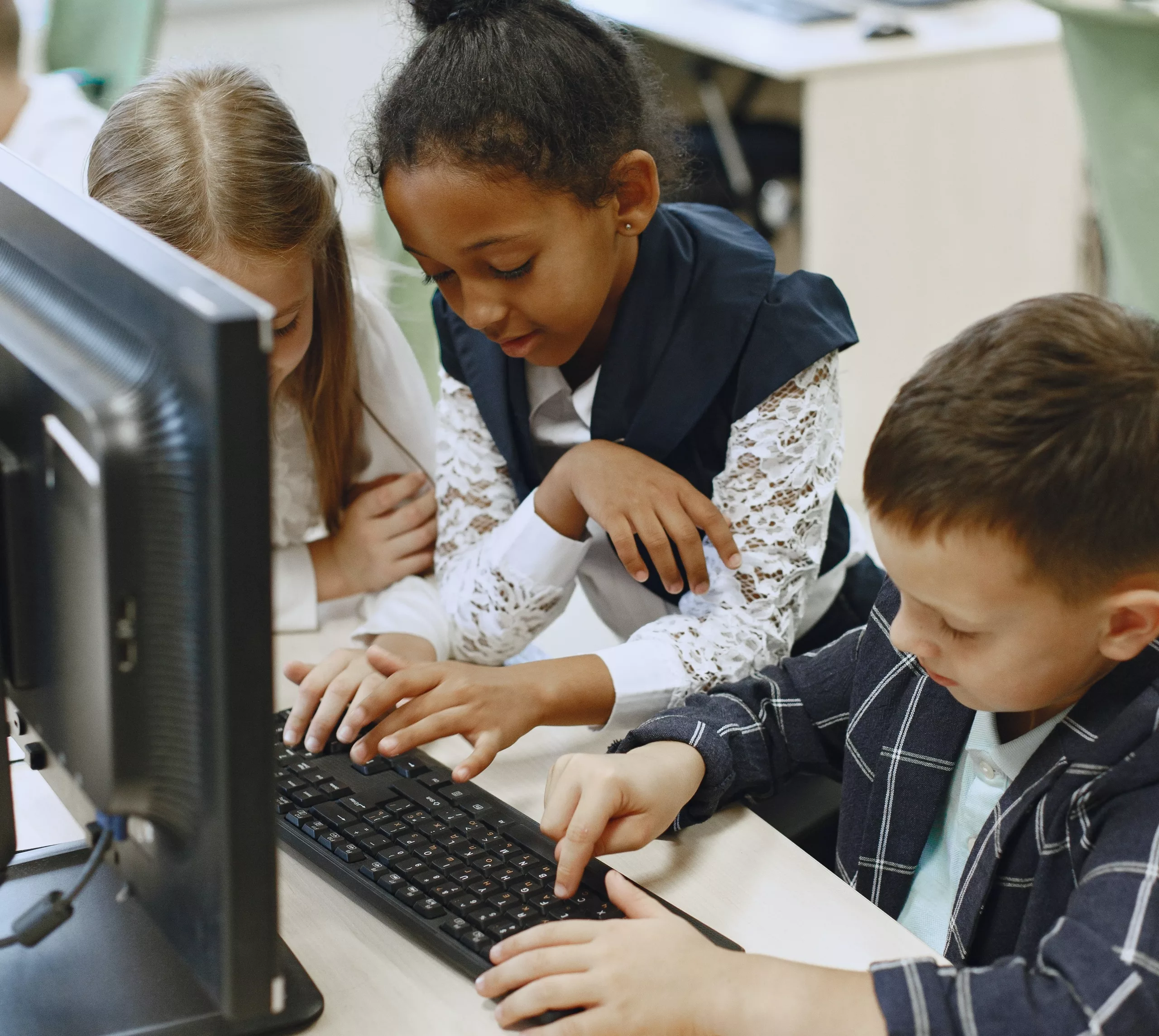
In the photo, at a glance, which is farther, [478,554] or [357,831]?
[478,554]

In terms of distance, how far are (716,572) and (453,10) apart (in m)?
0.46

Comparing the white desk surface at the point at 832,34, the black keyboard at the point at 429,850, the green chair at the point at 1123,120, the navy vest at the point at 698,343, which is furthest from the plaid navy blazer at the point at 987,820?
the white desk surface at the point at 832,34

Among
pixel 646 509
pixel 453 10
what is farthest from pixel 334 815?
pixel 453 10

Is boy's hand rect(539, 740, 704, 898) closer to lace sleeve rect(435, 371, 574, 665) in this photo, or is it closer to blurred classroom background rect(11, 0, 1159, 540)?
lace sleeve rect(435, 371, 574, 665)

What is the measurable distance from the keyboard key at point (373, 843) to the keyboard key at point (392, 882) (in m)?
0.02

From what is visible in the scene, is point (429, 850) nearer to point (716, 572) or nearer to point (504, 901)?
point (504, 901)

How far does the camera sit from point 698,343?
1005mm

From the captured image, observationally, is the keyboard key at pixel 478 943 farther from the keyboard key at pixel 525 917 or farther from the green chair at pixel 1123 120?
the green chair at pixel 1123 120

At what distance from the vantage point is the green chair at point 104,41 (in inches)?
89.0

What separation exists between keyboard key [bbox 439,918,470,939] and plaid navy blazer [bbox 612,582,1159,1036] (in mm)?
166

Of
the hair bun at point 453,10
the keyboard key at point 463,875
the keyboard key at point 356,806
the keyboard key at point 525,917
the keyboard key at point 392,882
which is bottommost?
the keyboard key at point 356,806

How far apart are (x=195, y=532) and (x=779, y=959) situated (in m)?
0.33

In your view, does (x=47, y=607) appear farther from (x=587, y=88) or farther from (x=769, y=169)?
(x=769, y=169)

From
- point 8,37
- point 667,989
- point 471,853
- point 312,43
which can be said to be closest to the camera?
→ point 667,989
